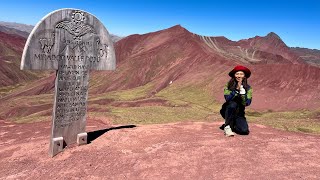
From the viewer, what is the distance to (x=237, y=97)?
10398 mm

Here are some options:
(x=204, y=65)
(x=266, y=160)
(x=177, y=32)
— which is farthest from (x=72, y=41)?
(x=177, y=32)

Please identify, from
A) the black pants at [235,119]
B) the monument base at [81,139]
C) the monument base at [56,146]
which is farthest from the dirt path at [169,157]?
the black pants at [235,119]

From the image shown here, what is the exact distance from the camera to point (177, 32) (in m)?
71.4

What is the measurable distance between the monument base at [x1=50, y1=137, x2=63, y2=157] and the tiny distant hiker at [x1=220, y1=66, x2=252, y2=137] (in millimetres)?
5162

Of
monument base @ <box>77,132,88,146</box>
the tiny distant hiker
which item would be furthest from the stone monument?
the tiny distant hiker

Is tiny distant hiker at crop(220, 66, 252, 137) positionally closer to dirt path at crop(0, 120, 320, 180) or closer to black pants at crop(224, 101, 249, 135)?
black pants at crop(224, 101, 249, 135)

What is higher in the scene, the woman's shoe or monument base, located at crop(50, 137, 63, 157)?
the woman's shoe

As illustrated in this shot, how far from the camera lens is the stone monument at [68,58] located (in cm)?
870

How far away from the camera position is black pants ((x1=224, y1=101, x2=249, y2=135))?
10477 millimetres

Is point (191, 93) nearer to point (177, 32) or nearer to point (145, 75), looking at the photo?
point (145, 75)

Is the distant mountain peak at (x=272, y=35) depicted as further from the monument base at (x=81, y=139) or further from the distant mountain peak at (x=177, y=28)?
the monument base at (x=81, y=139)

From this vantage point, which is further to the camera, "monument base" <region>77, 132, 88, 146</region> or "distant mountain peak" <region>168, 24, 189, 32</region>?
"distant mountain peak" <region>168, 24, 189, 32</region>

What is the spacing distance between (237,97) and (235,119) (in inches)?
37.7

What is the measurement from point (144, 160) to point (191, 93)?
27700 millimetres
